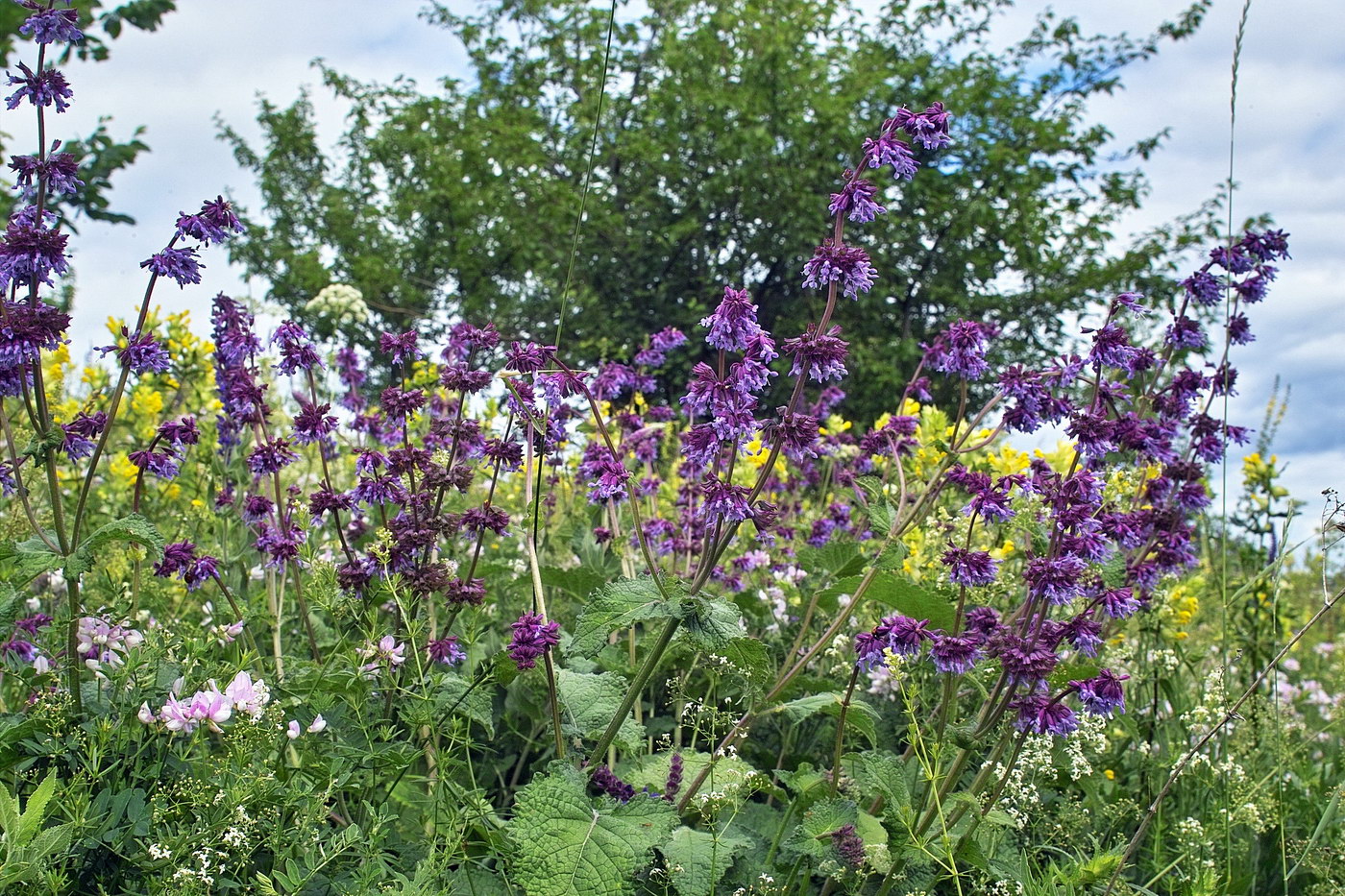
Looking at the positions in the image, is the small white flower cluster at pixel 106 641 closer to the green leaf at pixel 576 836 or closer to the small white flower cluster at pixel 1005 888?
the green leaf at pixel 576 836

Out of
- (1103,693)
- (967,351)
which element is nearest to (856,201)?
(967,351)

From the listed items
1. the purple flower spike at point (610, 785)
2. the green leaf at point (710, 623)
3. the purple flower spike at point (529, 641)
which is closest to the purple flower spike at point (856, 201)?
the green leaf at point (710, 623)

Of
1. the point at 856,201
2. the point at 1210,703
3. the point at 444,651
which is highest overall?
the point at 856,201

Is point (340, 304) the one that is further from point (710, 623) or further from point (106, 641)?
point (710, 623)

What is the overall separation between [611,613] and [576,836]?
1.46 ft

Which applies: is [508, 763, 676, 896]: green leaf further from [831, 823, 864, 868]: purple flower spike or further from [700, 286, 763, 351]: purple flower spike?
[700, 286, 763, 351]: purple flower spike

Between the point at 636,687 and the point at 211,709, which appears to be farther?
the point at 636,687

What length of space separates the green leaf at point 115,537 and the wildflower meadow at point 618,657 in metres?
0.01

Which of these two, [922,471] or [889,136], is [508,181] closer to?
[922,471]

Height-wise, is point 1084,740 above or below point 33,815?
above

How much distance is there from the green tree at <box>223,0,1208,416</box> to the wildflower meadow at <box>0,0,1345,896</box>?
39.8 ft

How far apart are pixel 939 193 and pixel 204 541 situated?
15.9 meters

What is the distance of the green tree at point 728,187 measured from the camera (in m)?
16.7

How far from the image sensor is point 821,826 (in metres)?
2.35
